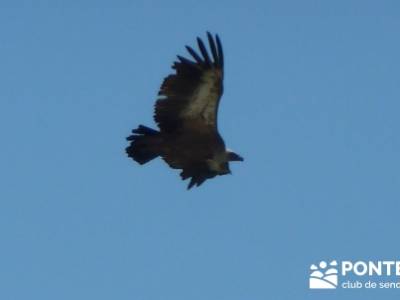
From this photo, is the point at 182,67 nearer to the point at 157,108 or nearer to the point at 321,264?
the point at 157,108

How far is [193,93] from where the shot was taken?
21.8 m

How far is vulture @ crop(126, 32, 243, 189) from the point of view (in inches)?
850

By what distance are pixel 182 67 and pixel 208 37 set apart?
1.73 feet

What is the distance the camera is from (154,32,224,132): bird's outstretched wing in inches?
848

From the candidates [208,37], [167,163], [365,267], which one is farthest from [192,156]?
[365,267]

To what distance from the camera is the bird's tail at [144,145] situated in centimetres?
2209

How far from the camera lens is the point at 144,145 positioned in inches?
871

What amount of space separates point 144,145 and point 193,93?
37.8 inches

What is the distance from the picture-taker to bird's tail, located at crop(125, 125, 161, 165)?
2209 cm

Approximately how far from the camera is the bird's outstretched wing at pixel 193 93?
21547 mm

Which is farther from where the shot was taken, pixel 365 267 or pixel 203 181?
pixel 365 267

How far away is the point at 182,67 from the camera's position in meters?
21.6

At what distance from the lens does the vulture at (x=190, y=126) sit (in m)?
21.6

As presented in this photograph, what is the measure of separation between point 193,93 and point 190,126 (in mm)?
499
